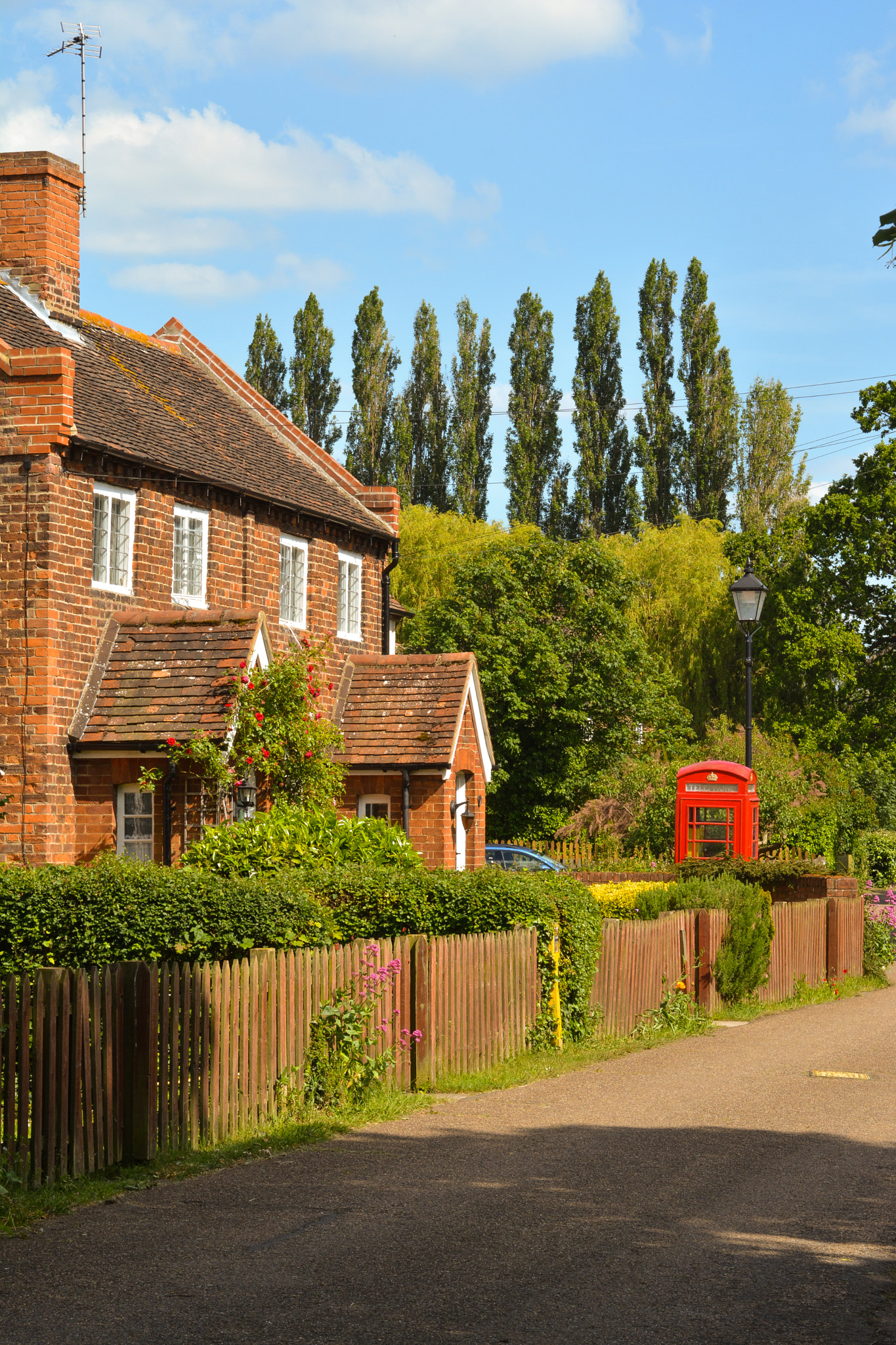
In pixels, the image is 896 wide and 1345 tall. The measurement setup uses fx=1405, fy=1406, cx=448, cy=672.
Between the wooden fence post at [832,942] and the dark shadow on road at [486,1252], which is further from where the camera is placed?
the wooden fence post at [832,942]

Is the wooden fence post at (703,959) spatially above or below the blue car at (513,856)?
below

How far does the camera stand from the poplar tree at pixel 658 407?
55031 millimetres

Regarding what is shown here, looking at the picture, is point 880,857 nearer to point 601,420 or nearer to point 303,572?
point 303,572

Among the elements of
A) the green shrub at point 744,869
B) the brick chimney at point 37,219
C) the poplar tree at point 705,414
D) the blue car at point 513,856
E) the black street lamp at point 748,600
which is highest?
the poplar tree at point 705,414

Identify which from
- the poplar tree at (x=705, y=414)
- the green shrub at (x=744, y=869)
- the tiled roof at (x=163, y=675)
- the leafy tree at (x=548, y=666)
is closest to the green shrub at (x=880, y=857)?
the leafy tree at (x=548, y=666)

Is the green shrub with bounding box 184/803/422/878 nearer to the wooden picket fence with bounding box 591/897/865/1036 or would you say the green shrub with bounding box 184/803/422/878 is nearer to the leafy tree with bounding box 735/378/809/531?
the wooden picket fence with bounding box 591/897/865/1036

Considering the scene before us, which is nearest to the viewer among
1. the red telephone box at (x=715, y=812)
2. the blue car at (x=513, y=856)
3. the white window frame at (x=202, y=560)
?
the white window frame at (x=202, y=560)

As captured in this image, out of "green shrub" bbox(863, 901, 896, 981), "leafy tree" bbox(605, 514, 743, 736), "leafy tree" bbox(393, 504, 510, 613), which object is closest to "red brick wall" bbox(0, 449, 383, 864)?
"green shrub" bbox(863, 901, 896, 981)

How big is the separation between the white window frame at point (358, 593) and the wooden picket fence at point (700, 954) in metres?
9.34

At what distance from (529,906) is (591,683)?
2358 centimetres

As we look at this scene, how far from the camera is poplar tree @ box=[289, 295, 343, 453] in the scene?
55656mm

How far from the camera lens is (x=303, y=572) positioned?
24.3m

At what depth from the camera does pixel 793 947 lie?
20203mm

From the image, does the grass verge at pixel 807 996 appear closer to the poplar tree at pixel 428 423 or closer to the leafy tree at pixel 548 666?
the leafy tree at pixel 548 666
